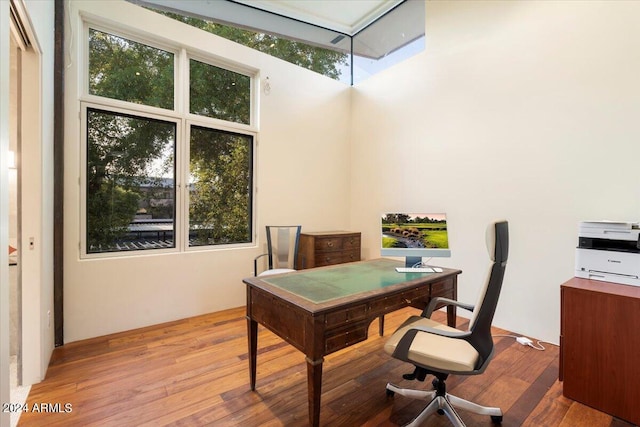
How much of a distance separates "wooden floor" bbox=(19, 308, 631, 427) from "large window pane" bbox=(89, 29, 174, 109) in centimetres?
245

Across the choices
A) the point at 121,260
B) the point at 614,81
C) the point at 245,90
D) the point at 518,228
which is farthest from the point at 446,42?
the point at 121,260

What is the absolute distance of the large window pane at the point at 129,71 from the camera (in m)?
2.94

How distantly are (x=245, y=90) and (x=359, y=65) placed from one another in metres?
1.99

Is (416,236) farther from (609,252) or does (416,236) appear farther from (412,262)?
(609,252)

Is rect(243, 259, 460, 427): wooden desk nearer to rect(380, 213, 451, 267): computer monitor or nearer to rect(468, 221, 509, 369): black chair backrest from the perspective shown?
rect(380, 213, 451, 267): computer monitor

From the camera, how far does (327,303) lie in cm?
159

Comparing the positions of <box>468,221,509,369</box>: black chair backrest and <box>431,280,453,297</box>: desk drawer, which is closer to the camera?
<box>468,221,509,369</box>: black chair backrest

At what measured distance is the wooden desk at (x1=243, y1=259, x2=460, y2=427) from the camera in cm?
154

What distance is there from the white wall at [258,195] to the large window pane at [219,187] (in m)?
0.19

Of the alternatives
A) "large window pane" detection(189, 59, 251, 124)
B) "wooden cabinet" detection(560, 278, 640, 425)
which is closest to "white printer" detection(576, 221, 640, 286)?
"wooden cabinet" detection(560, 278, 640, 425)

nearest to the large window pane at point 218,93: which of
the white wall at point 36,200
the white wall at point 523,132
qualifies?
the white wall at point 36,200

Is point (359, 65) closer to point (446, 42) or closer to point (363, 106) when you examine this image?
point (363, 106)

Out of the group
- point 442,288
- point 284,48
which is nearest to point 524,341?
point 442,288

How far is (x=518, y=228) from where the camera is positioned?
117 inches
